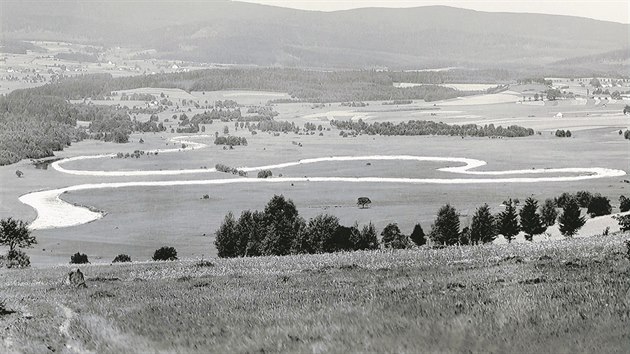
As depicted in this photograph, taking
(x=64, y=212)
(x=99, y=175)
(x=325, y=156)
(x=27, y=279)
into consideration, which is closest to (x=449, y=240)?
(x=27, y=279)

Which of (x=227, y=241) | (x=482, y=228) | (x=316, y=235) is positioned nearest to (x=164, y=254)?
(x=227, y=241)

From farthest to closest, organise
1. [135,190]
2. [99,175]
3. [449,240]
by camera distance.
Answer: [99,175]
[135,190]
[449,240]

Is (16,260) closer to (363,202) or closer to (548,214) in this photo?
(363,202)

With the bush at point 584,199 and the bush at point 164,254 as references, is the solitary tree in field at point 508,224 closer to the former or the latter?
the bush at point 584,199

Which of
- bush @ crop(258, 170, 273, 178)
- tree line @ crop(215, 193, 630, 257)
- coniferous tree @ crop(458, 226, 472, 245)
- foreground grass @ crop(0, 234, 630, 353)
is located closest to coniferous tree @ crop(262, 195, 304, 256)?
tree line @ crop(215, 193, 630, 257)

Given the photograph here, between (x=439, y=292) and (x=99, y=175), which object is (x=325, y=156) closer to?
(x=99, y=175)

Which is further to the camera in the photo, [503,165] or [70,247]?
[503,165]

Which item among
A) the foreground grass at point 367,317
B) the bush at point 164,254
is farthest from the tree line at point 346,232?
the foreground grass at point 367,317
